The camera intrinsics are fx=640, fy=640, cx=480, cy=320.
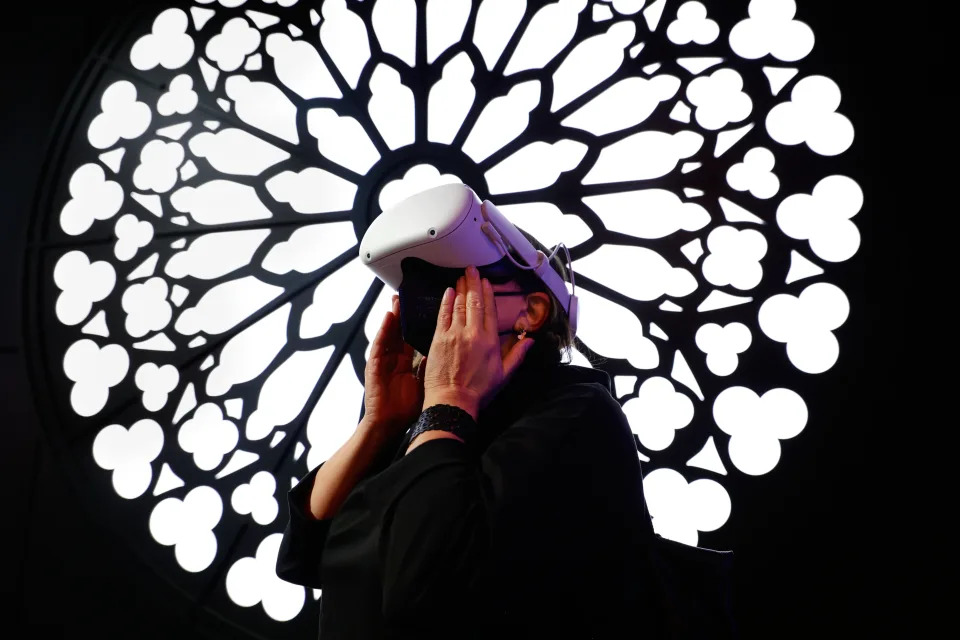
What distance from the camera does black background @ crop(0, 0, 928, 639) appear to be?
1649 millimetres

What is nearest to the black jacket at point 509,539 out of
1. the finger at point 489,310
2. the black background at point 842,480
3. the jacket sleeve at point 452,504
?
the jacket sleeve at point 452,504

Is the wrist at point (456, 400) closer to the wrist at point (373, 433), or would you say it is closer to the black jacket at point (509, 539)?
the black jacket at point (509, 539)

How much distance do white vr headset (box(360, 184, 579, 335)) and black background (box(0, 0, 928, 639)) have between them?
120cm

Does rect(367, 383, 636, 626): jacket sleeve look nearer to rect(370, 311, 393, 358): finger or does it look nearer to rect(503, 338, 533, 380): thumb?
rect(503, 338, 533, 380): thumb

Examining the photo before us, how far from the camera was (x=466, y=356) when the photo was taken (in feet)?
2.70

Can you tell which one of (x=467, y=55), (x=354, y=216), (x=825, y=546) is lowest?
(x=825, y=546)

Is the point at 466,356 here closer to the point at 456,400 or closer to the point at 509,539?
the point at 456,400

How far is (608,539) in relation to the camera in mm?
771

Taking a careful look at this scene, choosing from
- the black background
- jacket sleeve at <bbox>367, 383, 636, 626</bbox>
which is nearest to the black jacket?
jacket sleeve at <bbox>367, 383, 636, 626</bbox>

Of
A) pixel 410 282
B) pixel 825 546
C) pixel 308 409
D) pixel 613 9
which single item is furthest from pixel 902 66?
pixel 308 409

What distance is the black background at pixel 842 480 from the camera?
165cm

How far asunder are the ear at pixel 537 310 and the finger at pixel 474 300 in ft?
0.36

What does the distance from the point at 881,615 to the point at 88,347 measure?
2692mm

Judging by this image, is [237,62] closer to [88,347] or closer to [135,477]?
[88,347]
